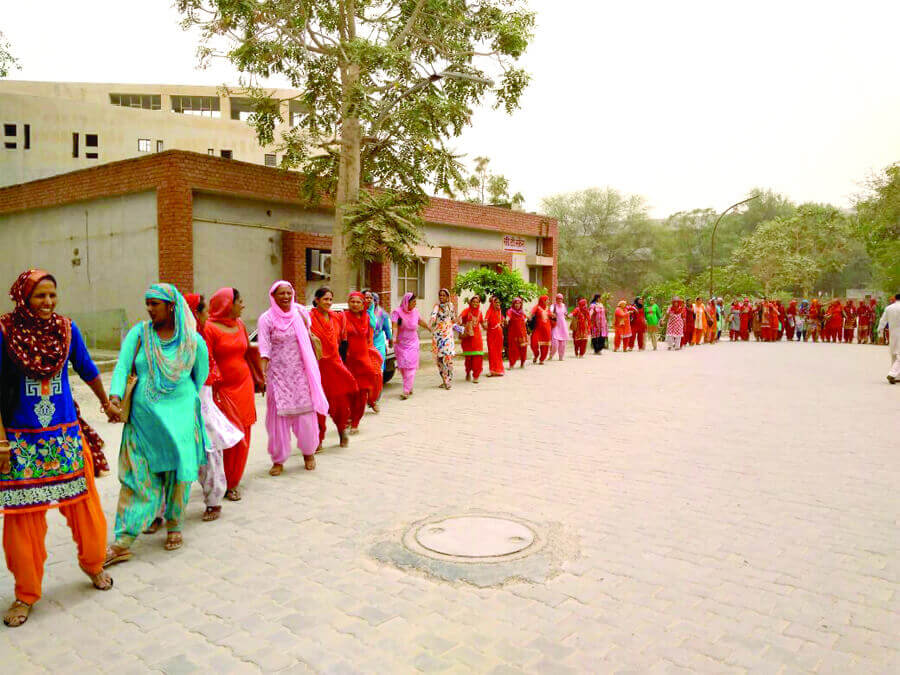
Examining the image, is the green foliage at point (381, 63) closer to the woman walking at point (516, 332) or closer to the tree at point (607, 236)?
the woman walking at point (516, 332)

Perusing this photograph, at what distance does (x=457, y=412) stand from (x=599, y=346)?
38.2ft

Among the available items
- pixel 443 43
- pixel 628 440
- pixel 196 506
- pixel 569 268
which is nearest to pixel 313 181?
pixel 443 43

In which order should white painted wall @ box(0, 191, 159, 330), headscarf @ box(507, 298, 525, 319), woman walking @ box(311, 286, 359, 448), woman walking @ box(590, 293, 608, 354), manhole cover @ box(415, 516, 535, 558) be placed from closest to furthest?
manhole cover @ box(415, 516, 535, 558), woman walking @ box(311, 286, 359, 448), white painted wall @ box(0, 191, 159, 330), headscarf @ box(507, 298, 525, 319), woman walking @ box(590, 293, 608, 354)

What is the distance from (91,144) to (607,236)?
3199 cm

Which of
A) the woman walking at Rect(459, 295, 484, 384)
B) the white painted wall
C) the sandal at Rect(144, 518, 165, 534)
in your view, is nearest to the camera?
the sandal at Rect(144, 518, 165, 534)

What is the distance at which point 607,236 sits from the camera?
159 feet

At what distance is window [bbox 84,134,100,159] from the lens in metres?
34.7

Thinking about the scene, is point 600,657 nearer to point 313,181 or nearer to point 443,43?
point 443,43

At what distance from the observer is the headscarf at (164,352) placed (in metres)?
4.22

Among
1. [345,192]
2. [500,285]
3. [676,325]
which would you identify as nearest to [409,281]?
[500,285]

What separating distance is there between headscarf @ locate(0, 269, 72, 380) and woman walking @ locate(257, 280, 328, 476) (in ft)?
8.58

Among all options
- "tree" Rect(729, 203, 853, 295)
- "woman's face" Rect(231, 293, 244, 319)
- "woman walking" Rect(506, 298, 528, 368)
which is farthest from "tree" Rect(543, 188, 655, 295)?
"woman's face" Rect(231, 293, 244, 319)

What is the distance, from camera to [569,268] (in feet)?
154

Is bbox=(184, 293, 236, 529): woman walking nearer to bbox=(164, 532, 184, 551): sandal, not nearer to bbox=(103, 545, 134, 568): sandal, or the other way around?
bbox=(164, 532, 184, 551): sandal
